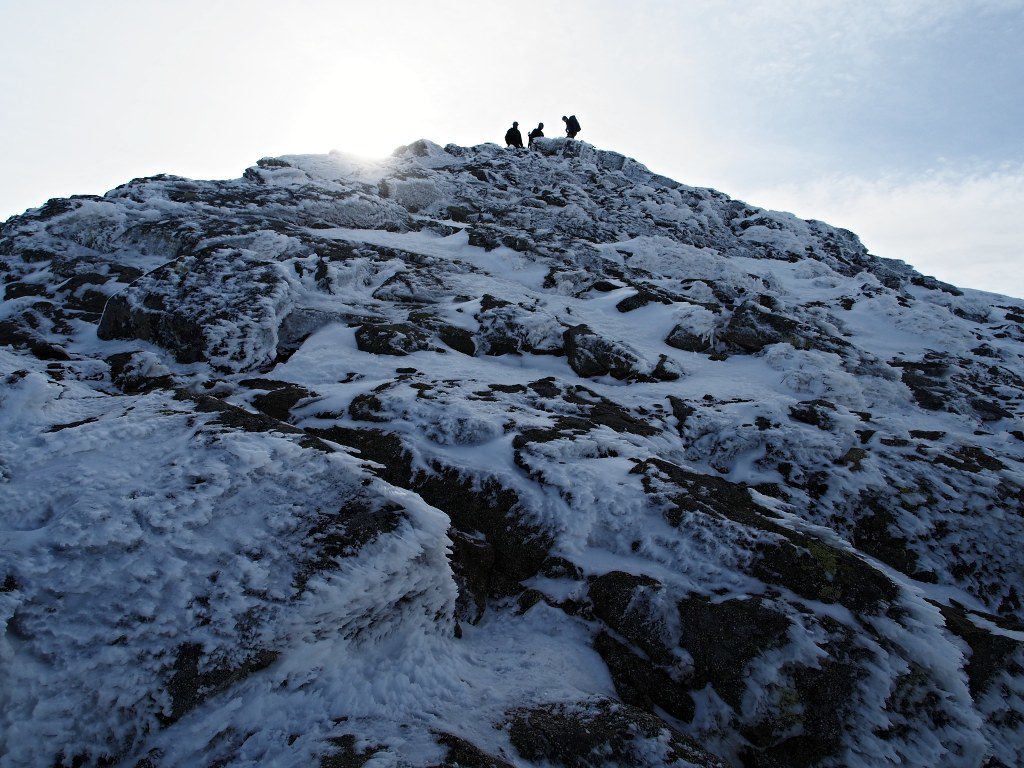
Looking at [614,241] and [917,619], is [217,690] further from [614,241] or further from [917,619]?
[614,241]

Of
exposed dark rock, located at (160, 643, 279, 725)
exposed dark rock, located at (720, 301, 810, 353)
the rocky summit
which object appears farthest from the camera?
exposed dark rock, located at (720, 301, 810, 353)

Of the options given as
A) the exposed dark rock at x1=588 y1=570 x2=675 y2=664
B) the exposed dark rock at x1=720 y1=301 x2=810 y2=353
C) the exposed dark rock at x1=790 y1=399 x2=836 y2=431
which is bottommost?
the exposed dark rock at x1=588 y1=570 x2=675 y2=664

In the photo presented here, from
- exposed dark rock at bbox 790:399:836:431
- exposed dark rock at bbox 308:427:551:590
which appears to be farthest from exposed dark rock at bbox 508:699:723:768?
exposed dark rock at bbox 790:399:836:431

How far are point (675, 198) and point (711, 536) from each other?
48.7 m

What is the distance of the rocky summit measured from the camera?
5.46 m

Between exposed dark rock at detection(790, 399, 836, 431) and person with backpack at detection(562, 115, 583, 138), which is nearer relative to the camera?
exposed dark rock at detection(790, 399, 836, 431)

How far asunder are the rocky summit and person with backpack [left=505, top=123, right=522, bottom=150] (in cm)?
4314

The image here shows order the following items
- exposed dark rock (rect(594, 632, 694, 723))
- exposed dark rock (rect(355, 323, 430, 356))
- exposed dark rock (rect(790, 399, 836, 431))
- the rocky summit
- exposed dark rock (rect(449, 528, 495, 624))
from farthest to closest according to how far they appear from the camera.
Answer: exposed dark rock (rect(355, 323, 430, 356)) → exposed dark rock (rect(790, 399, 836, 431)) → exposed dark rock (rect(449, 528, 495, 624)) → exposed dark rock (rect(594, 632, 694, 723)) → the rocky summit

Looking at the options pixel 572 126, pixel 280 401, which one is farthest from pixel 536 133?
pixel 280 401

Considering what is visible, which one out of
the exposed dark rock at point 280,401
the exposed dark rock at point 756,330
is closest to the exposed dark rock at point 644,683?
the exposed dark rock at point 280,401

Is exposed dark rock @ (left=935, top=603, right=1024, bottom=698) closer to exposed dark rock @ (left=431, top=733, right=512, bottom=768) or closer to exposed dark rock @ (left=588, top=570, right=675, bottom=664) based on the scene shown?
exposed dark rock @ (left=588, top=570, right=675, bottom=664)

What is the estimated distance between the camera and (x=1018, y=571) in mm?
9258

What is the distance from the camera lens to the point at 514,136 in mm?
54625

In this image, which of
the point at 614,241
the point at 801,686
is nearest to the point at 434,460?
the point at 801,686
